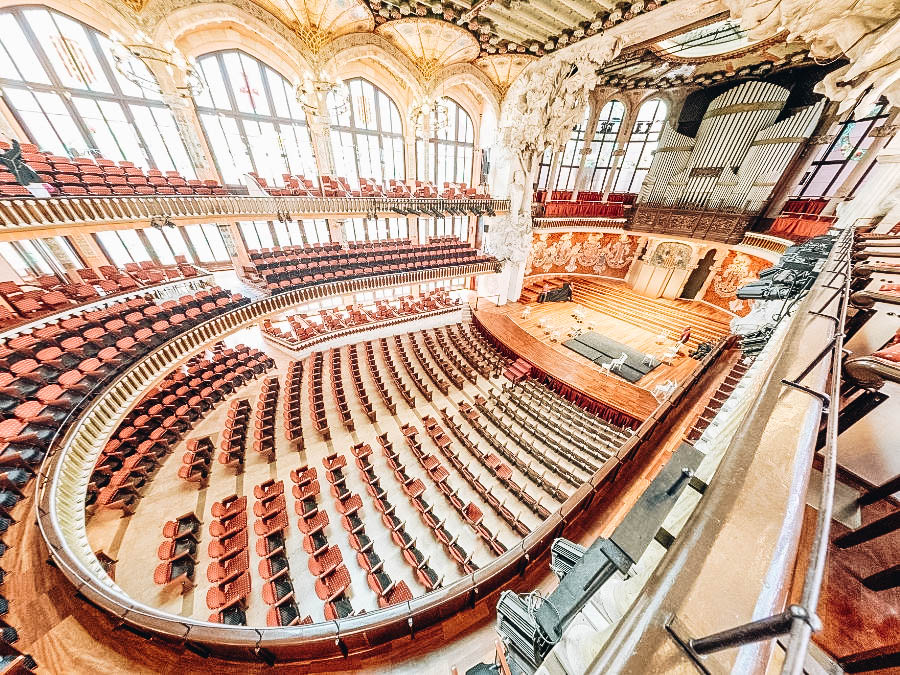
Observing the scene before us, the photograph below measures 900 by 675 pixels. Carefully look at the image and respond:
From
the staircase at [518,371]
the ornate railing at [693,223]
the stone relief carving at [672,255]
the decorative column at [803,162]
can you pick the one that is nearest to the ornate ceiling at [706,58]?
the decorative column at [803,162]

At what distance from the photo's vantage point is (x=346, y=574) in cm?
553

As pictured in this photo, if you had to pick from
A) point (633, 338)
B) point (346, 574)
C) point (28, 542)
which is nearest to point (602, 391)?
point (633, 338)

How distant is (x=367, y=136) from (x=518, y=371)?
42.9ft

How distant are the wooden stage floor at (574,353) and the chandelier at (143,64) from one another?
1220 cm

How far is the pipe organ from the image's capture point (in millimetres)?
12344

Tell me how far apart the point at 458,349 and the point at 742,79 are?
1652 cm

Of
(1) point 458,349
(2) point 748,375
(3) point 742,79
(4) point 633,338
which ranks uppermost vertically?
(3) point 742,79

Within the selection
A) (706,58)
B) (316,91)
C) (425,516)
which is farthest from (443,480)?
(706,58)

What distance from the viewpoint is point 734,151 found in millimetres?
13609

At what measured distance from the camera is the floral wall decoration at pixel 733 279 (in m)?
13.9

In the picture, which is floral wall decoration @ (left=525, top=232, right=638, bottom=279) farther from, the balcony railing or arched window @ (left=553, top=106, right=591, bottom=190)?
the balcony railing

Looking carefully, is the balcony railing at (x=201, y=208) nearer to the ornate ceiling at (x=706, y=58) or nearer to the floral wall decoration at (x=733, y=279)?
the ornate ceiling at (x=706, y=58)

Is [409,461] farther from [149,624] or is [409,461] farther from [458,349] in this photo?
[458,349]

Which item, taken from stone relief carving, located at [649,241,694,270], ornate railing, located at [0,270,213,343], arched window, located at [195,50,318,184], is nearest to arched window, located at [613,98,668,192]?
stone relief carving, located at [649,241,694,270]
